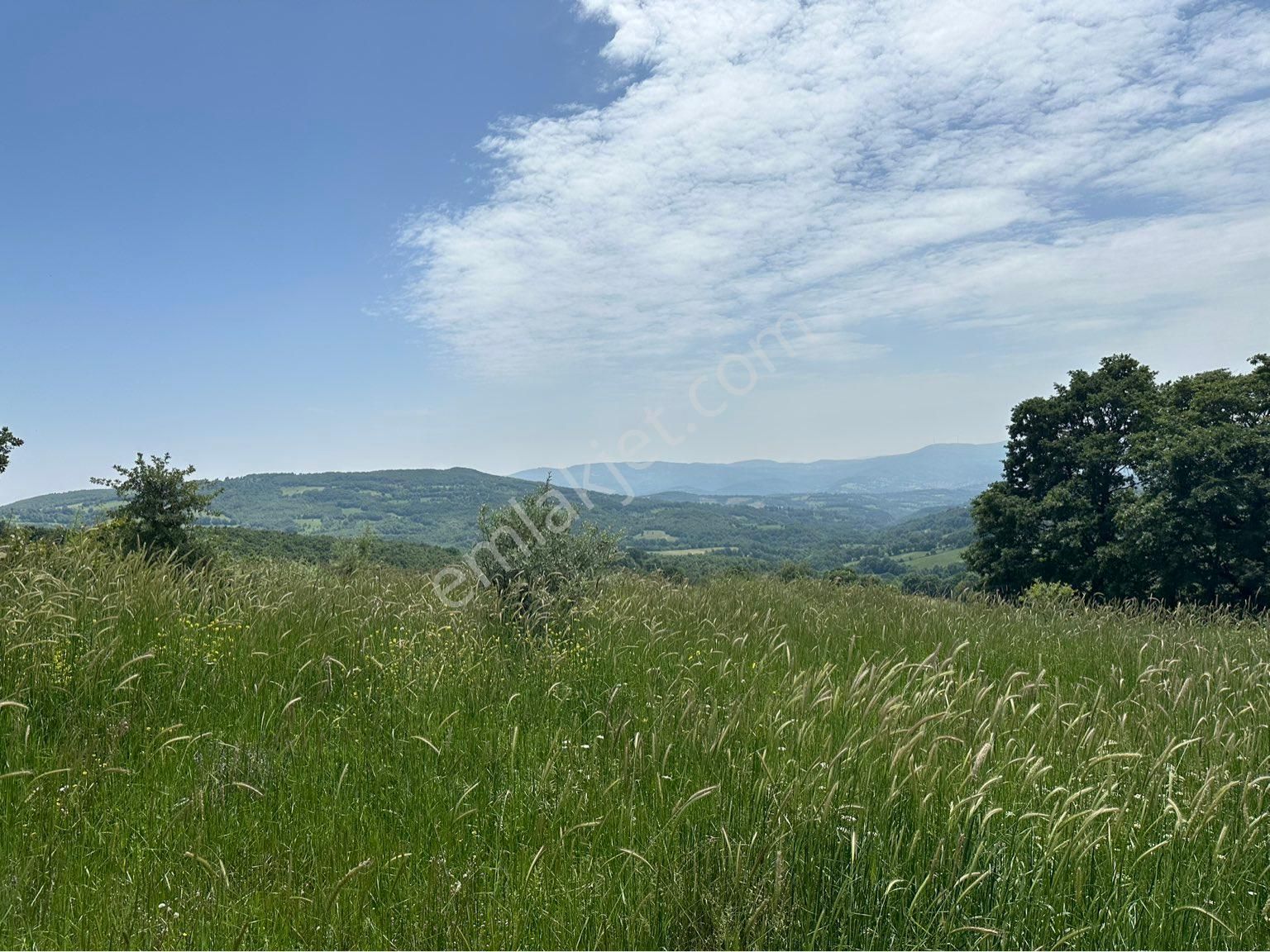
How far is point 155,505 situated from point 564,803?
14242 mm

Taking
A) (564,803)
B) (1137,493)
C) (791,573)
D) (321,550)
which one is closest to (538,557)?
(564,803)

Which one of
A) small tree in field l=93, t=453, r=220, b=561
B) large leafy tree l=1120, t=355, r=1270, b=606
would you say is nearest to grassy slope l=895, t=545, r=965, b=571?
large leafy tree l=1120, t=355, r=1270, b=606

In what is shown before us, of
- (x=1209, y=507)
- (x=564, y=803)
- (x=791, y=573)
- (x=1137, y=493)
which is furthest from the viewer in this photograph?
(x=1137, y=493)

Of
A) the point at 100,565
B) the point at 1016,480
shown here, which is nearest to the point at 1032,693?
the point at 100,565

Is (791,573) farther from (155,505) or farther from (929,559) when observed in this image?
(929,559)

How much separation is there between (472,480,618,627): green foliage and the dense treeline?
20231mm

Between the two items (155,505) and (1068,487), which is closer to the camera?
(155,505)

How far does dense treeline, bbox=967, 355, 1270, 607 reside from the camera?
2603cm

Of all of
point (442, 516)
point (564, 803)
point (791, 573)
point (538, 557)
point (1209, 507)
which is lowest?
point (442, 516)

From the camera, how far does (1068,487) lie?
32750 millimetres

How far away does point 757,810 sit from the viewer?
273 centimetres

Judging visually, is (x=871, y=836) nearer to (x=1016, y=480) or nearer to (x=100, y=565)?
(x=100, y=565)

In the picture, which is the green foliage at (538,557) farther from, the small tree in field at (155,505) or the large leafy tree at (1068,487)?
the large leafy tree at (1068,487)

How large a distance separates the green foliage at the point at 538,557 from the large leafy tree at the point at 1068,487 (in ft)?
97.8
